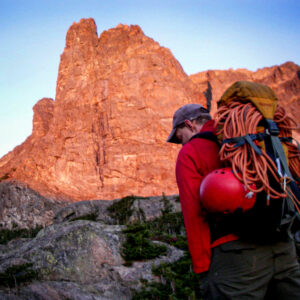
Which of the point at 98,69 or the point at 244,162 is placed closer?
the point at 244,162

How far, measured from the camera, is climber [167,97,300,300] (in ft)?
7.09

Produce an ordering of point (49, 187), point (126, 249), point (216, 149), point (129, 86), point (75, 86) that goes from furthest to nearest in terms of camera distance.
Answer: point (75, 86), point (129, 86), point (49, 187), point (126, 249), point (216, 149)

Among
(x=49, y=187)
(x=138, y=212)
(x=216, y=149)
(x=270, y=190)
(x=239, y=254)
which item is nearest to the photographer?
(x=270, y=190)

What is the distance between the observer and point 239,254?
2.20 meters

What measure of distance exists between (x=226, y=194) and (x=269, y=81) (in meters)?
82.6

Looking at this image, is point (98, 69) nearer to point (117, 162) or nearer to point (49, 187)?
point (117, 162)

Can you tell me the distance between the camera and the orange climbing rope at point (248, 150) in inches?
81.1

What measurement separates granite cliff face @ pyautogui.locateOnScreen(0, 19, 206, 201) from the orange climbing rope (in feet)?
133

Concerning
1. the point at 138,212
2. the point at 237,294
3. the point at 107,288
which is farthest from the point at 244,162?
the point at 138,212

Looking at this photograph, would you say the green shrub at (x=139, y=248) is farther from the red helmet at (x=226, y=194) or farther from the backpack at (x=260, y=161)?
the red helmet at (x=226, y=194)

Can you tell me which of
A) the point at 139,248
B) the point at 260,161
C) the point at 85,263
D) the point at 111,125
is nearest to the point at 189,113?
the point at 260,161

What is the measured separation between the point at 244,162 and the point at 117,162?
44.4 metres

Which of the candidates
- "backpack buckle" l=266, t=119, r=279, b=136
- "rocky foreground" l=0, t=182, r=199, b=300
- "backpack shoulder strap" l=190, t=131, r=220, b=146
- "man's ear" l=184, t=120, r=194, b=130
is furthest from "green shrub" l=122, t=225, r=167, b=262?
"backpack buckle" l=266, t=119, r=279, b=136

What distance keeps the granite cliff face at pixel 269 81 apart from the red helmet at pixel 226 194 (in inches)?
2620
